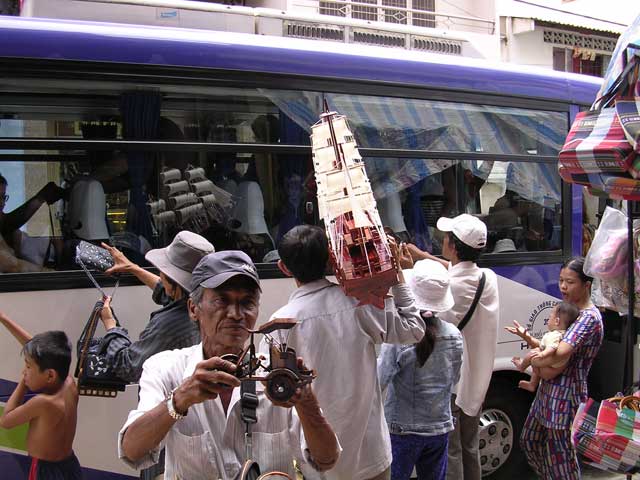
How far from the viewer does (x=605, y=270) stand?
11.6ft

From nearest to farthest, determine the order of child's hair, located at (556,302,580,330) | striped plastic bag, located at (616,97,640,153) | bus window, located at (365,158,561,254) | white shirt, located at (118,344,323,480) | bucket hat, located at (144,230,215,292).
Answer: white shirt, located at (118,344,323,480) → striped plastic bag, located at (616,97,640,153) → bucket hat, located at (144,230,215,292) → child's hair, located at (556,302,580,330) → bus window, located at (365,158,561,254)

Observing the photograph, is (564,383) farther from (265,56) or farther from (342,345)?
(265,56)

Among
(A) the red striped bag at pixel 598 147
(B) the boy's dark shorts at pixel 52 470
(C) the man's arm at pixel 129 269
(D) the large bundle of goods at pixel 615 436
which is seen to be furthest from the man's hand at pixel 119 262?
(D) the large bundle of goods at pixel 615 436

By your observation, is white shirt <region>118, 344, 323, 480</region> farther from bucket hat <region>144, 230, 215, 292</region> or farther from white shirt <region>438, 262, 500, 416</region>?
white shirt <region>438, 262, 500, 416</region>

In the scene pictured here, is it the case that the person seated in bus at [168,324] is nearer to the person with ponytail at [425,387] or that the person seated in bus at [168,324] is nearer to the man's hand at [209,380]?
the person with ponytail at [425,387]

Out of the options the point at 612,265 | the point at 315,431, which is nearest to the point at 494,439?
the point at 612,265

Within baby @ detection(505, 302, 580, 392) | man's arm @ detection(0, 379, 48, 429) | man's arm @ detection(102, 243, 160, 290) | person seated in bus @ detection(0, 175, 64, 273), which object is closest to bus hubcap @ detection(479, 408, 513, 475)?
baby @ detection(505, 302, 580, 392)

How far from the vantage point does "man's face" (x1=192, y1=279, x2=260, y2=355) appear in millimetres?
2197

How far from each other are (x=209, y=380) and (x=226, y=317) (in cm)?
39

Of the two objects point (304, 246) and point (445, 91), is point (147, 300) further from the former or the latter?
point (445, 91)

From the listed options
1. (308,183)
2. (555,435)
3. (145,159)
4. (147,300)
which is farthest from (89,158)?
(555,435)

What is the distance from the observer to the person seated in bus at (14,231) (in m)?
3.89

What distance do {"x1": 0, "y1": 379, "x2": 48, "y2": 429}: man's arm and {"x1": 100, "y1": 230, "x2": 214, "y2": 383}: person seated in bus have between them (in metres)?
0.49

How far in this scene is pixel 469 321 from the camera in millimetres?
4312
